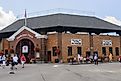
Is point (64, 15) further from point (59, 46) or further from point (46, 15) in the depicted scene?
point (59, 46)

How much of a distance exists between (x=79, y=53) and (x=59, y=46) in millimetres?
4071

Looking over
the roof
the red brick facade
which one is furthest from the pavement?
the roof

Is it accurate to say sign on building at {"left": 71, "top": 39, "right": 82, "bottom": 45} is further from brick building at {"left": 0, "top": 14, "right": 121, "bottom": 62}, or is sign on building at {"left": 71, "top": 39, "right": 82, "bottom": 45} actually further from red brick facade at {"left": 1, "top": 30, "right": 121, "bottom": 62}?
red brick facade at {"left": 1, "top": 30, "right": 121, "bottom": 62}

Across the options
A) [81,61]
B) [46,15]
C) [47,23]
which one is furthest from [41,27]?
[81,61]

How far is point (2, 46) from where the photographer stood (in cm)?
6531

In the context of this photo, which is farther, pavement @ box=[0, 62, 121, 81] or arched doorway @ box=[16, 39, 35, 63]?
arched doorway @ box=[16, 39, 35, 63]

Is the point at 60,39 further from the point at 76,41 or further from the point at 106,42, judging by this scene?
the point at 106,42

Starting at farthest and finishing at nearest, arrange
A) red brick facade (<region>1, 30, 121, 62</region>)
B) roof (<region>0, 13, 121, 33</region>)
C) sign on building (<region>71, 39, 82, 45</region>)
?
roof (<region>0, 13, 121, 33</region>)
sign on building (<region>71, 39, 82, 45</region>)
red brick facade (<region>1, 30, 121, 62</region>)

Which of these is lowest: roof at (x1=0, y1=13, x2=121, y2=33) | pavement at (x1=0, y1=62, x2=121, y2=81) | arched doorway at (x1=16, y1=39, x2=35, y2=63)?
pavement at (x1=0, y1=62, x2=121, y2=81)

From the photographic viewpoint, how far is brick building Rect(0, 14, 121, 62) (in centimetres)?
5809

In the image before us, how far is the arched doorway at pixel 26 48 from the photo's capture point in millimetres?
60031

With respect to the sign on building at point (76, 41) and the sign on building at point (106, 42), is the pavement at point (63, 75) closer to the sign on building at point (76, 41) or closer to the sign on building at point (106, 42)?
the sign on building at point (76, 41)

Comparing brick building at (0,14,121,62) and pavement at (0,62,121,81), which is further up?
brick building at (0,14,121,62)

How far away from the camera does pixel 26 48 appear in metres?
60.2
